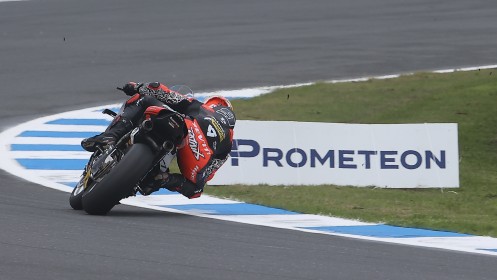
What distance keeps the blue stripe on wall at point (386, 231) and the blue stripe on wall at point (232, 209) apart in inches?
33.4

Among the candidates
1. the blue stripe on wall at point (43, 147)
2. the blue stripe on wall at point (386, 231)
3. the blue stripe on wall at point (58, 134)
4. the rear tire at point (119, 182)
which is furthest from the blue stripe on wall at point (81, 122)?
the blue stripe on wall at point (386, 231)

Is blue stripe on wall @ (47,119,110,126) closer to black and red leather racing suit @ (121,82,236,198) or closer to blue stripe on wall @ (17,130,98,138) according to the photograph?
blue stripe on wall @ (17,130,98,138)

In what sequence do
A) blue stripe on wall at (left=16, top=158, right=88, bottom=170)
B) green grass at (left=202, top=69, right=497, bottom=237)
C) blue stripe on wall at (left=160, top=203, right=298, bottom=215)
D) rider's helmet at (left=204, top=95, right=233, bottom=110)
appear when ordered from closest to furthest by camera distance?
blue stripe on wall at (left=160, top=203, right=298, bottom=215) < rider's helmet at (left=204, top=95, right=233, bottom=110) < green grass at (left=202, top=69, right=497, bottom=237) < blue stripe on wall at (left=16, top=158, right=88, bottom=170)

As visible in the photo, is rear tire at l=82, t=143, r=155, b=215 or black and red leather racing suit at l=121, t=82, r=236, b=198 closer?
rear tire at l=82, t=143, r=155, b=215

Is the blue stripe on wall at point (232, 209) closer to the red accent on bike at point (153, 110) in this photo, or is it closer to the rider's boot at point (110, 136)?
the rider's boot at point (110, 136)

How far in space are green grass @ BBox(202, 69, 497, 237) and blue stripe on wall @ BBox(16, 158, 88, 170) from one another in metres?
1.69

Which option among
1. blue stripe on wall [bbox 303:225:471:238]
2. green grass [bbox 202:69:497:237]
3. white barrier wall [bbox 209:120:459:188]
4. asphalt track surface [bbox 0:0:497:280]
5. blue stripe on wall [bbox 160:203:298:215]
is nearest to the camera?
asphalt track surface [bbox 0:0:497:280]

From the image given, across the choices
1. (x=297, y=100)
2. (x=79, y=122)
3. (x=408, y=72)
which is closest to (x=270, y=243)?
(x=79, y=122)

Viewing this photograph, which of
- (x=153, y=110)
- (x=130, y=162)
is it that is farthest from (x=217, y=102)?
(x=130, y=162)

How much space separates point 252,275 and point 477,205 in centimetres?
512

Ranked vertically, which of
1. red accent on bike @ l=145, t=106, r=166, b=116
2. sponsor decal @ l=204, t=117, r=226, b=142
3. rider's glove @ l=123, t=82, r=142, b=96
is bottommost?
sponsor decal @ l=204, t=117, r=226, b=142

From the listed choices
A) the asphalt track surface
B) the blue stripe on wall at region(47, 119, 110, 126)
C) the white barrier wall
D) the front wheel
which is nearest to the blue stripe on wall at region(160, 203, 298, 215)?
the asphalt track surface

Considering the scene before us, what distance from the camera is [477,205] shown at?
490 inches

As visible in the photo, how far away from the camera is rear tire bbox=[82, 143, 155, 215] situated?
1002 centimetres
